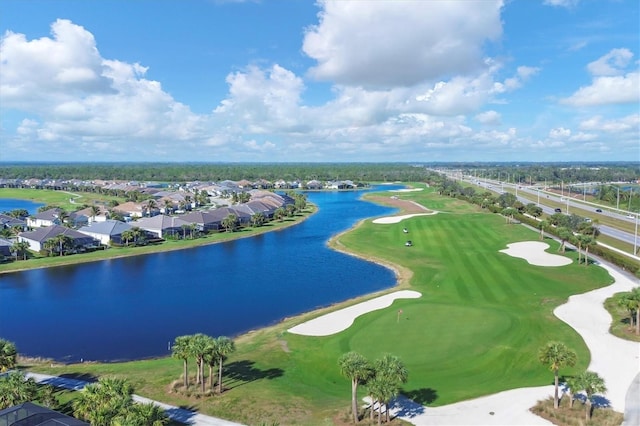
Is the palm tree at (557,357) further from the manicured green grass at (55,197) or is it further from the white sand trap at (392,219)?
the manicured green grass at (55,197)

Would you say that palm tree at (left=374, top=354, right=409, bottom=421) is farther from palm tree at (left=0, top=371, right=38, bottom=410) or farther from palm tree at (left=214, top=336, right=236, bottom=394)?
palm tree at (left=0, top=371, right=38, bottom=410)

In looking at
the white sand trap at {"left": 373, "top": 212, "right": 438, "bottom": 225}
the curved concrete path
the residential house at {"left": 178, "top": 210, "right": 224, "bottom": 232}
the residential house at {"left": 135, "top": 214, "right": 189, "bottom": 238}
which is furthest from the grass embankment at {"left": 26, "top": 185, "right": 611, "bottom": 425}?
the residential house at {"left": 135, "top": 214, "right": 189, "bottom": 238}

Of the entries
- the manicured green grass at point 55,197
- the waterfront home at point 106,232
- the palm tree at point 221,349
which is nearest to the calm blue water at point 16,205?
the manicured green grass at point 55,197

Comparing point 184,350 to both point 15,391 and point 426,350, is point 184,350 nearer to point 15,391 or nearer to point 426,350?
point 15,391

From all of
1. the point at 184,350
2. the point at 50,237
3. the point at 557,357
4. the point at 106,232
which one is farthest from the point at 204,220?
the point at 557,357

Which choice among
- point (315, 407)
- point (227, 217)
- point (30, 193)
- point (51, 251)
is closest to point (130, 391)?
point (315, 407)

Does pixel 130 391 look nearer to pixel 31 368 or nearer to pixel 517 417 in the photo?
pixel 31 368
